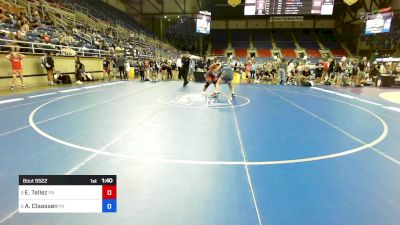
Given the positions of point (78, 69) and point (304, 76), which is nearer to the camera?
point (78, 69)

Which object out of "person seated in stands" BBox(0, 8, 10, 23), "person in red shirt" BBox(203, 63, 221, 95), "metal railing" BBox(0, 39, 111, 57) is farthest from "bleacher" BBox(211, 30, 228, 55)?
"person in red shirt" BBox(203, 63, 221, 95)

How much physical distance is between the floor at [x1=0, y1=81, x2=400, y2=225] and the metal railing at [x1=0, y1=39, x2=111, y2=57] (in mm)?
6572

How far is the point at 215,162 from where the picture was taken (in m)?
3.89

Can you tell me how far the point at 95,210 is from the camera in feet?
6.21

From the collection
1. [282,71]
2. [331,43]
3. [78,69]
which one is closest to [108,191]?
[78,69]

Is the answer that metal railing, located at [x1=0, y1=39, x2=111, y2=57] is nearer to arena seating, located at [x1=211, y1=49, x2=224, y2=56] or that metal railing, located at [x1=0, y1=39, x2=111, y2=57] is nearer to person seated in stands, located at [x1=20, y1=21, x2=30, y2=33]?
person seated in stands, located at [x1=20, y1=21, x2=30, y2=33]

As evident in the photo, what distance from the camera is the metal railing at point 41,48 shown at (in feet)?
39.2

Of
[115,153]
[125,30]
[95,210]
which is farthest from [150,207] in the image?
[125,30]

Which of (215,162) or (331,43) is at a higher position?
(331,43)

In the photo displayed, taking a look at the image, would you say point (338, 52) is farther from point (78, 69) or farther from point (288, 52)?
point (78, 69)

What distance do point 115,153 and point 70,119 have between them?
2.83m

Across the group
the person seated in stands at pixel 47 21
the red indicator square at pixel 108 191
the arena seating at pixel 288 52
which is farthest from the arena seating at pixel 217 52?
the red indicator square at pixel 108 191
